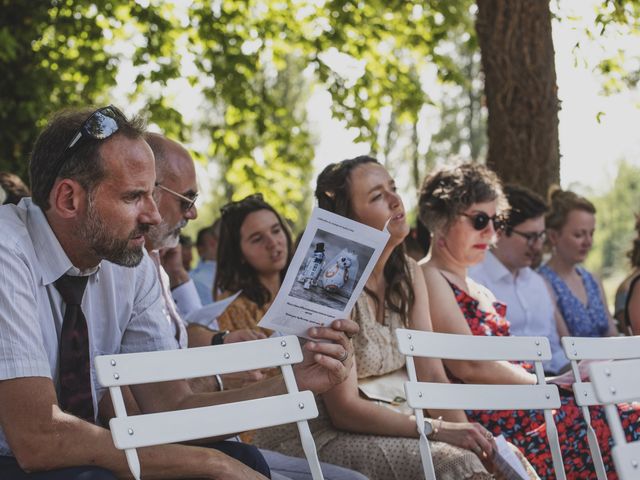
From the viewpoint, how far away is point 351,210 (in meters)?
4.87

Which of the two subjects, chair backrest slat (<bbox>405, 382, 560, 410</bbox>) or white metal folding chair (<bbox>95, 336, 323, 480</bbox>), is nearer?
white metal folding chair (<bbox>95, 336, 323, 480</bbox>)

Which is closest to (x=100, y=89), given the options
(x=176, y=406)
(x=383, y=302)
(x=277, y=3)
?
(x=277, y=3)

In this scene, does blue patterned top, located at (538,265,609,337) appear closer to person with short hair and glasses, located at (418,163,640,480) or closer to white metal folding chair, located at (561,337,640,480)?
person with short hair and glasses, located at (418,163,640,480)

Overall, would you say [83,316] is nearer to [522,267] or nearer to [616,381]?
[616,381]

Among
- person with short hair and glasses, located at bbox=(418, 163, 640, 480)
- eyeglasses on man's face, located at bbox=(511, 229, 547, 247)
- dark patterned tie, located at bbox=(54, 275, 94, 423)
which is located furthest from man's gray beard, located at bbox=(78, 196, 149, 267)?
eyeglasses on man's face, located at bbox=(511, 229, 547, 247)

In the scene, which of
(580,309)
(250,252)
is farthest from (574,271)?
(250,252)

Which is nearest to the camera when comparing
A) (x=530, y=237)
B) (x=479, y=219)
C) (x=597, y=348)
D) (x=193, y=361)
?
(x=193, y=361)

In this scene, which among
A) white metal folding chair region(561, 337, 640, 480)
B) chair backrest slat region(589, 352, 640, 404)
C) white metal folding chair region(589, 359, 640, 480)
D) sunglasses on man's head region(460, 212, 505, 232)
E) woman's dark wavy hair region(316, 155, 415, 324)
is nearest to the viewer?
white metal folding chair region(589, 359, 640, 480)

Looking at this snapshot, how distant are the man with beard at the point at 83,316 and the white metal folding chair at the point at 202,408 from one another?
0.09 m

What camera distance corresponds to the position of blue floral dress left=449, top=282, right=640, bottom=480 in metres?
4.83

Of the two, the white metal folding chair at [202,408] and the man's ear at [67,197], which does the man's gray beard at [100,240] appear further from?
the white metal folding chair at [202,408]

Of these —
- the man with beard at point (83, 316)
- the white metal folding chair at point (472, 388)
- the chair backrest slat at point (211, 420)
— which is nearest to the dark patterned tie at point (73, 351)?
the man with beard at point (83, 316)

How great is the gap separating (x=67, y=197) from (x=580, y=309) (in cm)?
485

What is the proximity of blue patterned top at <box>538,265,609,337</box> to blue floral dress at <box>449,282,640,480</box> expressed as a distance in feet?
7.22
